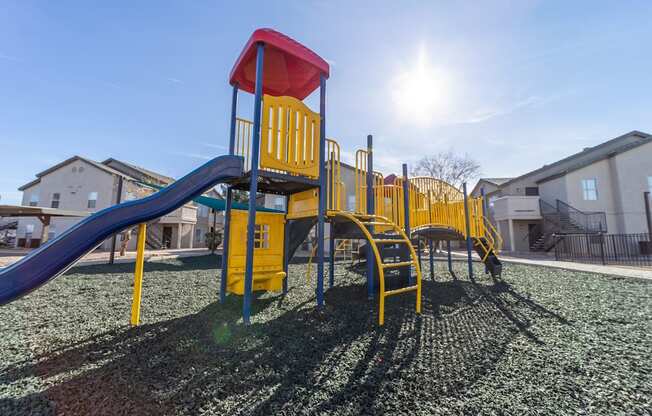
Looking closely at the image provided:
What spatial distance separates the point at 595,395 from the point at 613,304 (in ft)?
13.3

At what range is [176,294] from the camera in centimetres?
570

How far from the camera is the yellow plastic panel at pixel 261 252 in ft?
17.7

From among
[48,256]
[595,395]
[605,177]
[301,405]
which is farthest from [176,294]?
[605,177]

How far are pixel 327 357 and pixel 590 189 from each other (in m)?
23.8

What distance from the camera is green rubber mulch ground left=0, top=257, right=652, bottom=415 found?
2039 millimetres

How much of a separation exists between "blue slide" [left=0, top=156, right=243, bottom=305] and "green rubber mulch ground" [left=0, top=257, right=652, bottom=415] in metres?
0.81

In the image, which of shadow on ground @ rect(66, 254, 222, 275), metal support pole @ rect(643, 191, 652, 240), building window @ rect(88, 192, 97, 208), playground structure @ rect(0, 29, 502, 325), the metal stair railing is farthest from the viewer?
building window @ rect(88, 192, 97, 208)

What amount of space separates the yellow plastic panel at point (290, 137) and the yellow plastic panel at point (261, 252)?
57.1 inches

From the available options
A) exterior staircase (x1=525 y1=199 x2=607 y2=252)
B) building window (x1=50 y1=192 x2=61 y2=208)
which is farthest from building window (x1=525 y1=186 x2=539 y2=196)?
building window (x1=50 y1=192 x2=61 y2=208)

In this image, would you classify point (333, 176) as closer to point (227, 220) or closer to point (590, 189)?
point (227, 220)

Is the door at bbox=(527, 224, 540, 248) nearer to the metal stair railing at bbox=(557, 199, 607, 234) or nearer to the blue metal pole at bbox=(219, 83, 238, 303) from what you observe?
the metal stair railing at bbox=(557, 199, 607, 234)

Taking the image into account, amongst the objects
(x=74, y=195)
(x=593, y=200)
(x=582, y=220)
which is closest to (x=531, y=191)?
(x=593, y=200)

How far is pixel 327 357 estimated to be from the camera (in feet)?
9.18

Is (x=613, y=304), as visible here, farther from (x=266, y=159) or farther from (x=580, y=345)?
(x=266, y=159)
